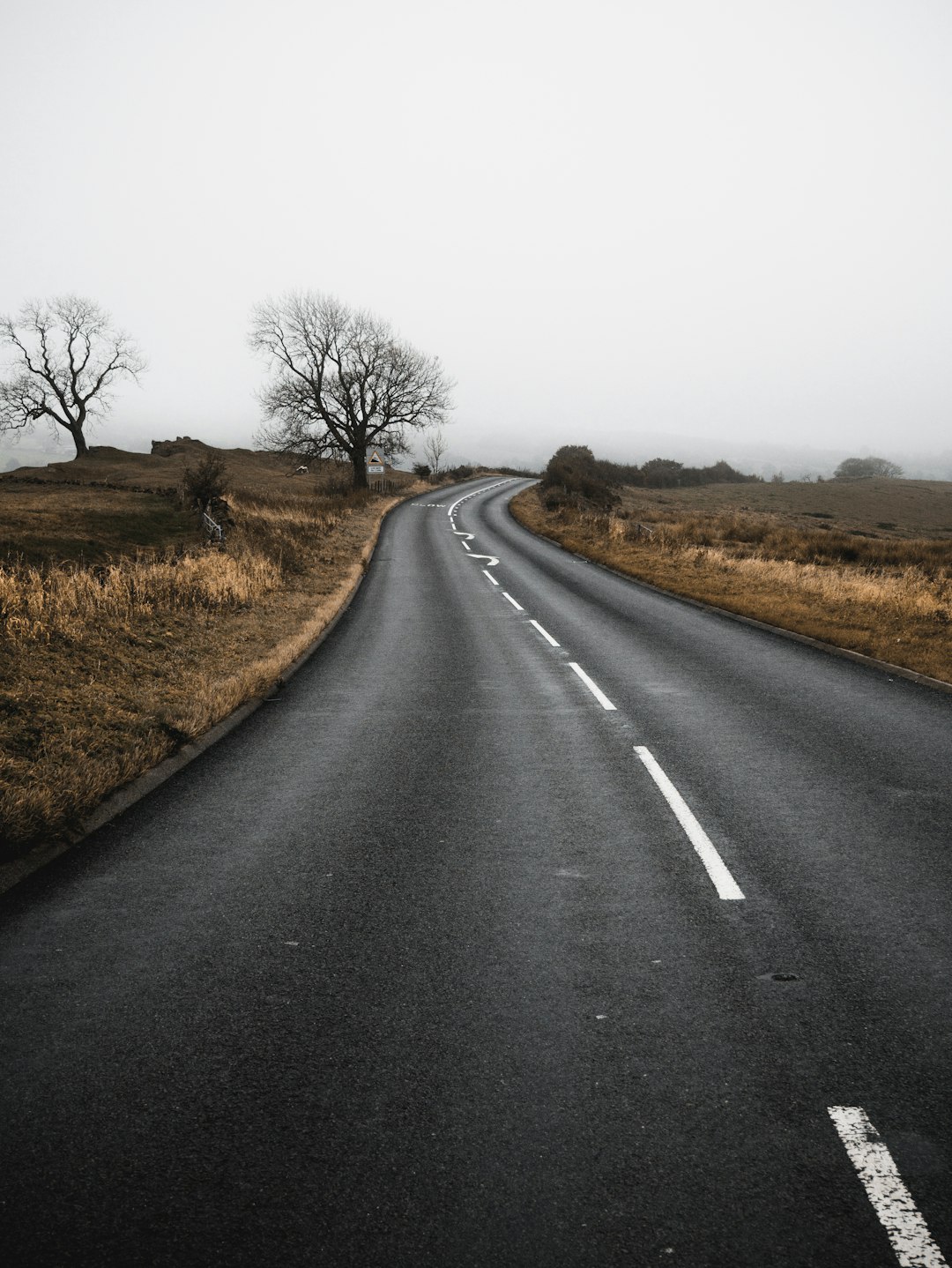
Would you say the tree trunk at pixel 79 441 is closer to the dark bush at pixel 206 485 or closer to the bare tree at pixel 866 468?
the dark bush at pixel 206 485

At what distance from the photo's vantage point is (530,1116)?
2771 mm

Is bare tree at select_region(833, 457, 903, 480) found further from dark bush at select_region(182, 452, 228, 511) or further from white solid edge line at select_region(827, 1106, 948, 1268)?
white solid edge line at select_region(827, 1106, 948, 1268)

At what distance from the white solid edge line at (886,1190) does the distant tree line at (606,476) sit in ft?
152

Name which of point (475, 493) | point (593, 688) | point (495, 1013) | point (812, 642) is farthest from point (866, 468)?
point (495, 1013)

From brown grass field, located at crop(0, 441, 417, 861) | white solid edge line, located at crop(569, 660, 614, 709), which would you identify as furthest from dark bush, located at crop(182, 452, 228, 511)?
white solid edge line, located at crop(569, 660, 614, 709)

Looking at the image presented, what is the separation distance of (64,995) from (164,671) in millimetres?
6601

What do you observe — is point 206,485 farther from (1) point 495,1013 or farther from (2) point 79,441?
(2) point 79,441

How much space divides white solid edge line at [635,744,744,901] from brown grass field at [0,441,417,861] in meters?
4.83

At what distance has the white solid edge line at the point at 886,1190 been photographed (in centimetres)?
222

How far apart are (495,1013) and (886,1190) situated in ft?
5.48

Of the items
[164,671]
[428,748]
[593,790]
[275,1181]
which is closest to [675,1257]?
[275,1181]

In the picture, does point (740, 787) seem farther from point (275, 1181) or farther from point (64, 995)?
point (64, 995)

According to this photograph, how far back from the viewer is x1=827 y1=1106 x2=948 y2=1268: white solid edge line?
2225 millimetres

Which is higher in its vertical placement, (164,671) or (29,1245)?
(164,671)
